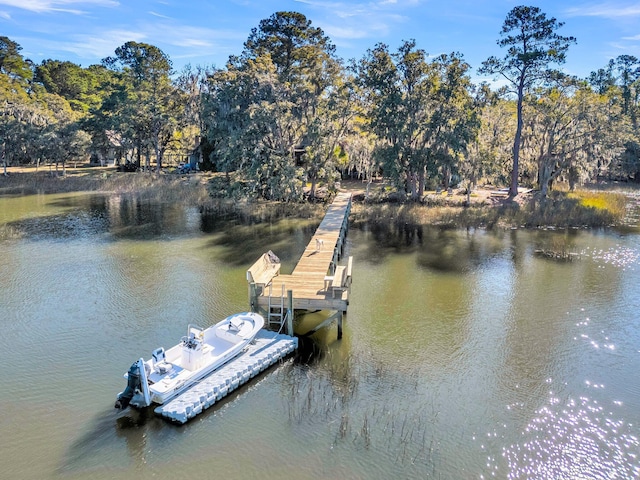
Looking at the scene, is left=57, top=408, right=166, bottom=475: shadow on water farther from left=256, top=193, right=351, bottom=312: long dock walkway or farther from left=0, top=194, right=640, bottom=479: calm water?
left=256, top=193, right=351, bottom=312: long dock walkway

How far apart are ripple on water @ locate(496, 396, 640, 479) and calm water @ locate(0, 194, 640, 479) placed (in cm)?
4

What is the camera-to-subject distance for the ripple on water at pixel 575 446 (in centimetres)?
1022

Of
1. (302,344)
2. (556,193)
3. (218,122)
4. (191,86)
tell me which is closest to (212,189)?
(218,122)

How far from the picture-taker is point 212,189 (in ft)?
125

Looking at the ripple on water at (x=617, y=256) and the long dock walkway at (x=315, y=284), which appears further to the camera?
the ripple on water at (x=617, y=256)

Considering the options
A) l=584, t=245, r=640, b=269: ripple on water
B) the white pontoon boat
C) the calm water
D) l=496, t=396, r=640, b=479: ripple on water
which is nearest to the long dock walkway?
the white pontoon boat

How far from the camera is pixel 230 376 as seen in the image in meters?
12.9

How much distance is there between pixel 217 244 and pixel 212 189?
11397 mm

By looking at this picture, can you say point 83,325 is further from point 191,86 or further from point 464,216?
point 191,86

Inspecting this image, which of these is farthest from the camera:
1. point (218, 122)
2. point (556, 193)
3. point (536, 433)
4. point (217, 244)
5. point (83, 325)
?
point (556, 193)

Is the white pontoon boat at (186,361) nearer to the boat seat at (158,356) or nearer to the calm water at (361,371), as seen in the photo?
the boat seat at (158,356)

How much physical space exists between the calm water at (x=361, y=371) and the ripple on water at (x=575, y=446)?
0.13 ft

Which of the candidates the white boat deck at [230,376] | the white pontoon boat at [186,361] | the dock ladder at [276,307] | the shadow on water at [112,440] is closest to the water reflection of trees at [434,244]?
the dock ladder at [276,307]

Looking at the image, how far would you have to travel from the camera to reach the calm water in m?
10.5
